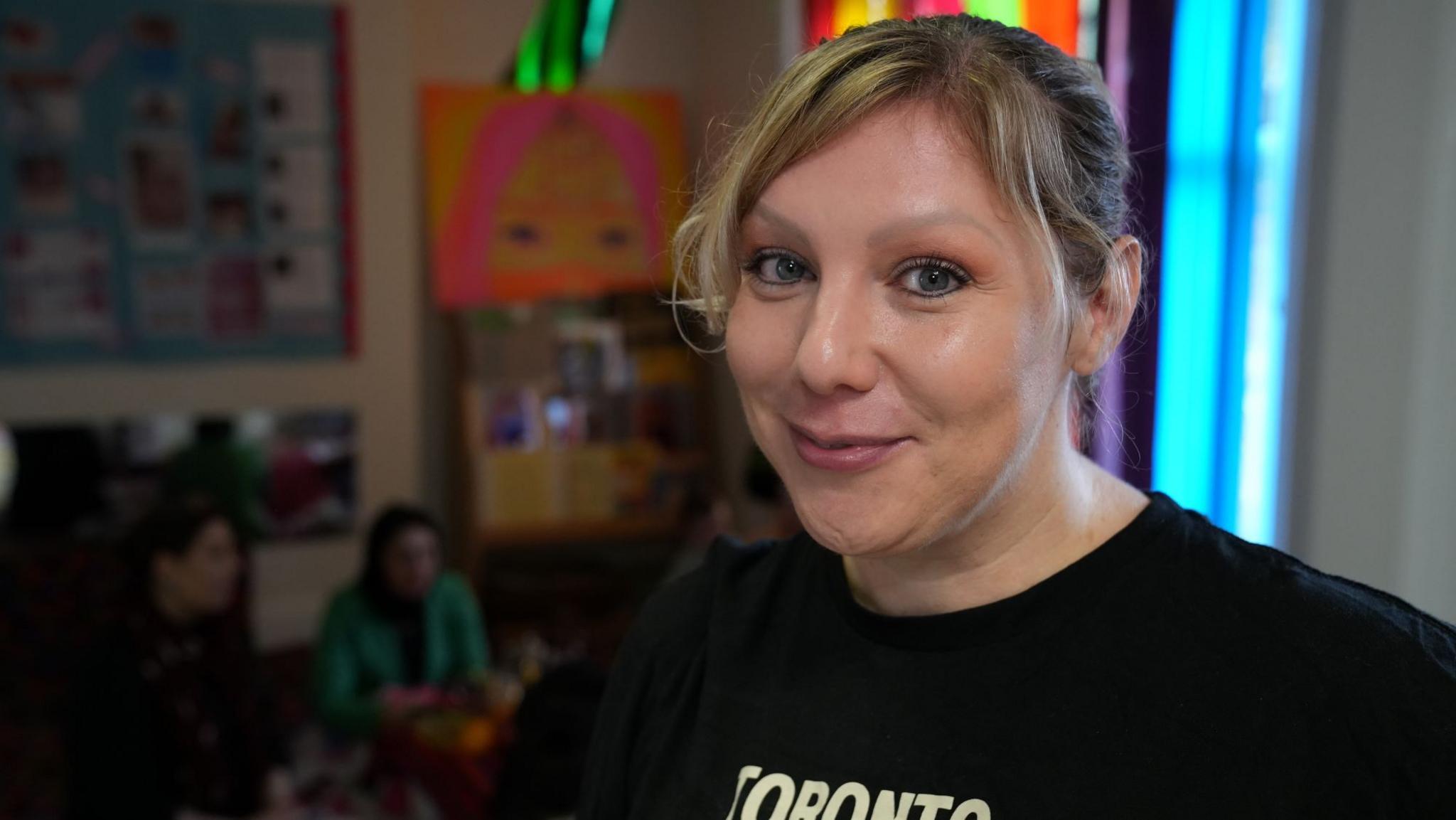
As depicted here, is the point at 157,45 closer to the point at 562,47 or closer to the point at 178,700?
the point at 562,47

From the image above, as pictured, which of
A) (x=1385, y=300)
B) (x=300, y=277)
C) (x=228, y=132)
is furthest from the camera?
(x=300, y=277)

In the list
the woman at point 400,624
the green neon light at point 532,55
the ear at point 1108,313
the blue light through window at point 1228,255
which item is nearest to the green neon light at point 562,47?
the green neon light at point 532,55

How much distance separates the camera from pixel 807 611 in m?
0.96

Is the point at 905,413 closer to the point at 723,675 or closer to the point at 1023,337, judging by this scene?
the point at 1023,337

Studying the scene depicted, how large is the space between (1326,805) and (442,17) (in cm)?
468

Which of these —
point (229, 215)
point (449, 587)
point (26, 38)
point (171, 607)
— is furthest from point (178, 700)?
point (26, 38)

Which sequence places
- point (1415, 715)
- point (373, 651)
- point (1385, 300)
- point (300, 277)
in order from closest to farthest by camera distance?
point (1415, 715), point (1385, 300), point (373, 651), point (300, 277)

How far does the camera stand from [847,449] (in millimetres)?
811

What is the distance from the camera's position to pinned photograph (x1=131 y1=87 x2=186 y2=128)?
13.8 ft

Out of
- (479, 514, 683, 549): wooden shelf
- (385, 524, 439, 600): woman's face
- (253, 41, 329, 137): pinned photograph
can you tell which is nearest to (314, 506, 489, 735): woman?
(385, 524, 439, 600): woman's face

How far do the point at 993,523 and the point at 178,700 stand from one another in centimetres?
213

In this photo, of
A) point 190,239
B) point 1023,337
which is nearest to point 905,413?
point 1023,337

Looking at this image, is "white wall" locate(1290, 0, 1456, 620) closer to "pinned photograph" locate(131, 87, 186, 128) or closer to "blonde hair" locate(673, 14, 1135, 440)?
"blonde hair" locate(673, 14, 1135, 440)

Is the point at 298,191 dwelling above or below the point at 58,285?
above
